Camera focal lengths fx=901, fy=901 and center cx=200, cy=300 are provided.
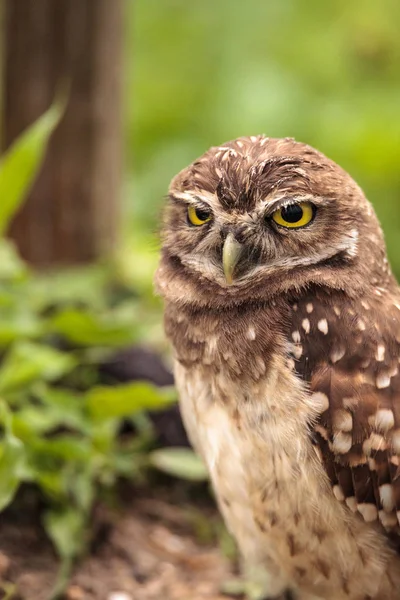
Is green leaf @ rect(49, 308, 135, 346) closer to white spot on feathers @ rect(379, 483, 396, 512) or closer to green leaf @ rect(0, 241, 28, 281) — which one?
green leaf @ rect(0, 241, 28, 281)

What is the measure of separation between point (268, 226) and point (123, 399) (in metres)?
0.97

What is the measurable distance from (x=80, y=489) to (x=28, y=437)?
28 centimetres

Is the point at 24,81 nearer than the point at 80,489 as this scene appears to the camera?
No

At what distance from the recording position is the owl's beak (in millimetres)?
2564

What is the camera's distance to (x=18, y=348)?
335 cm

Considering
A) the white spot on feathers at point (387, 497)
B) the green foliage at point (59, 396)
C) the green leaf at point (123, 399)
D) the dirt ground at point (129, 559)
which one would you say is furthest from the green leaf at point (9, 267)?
the white spot on feathers at point (387, 497)

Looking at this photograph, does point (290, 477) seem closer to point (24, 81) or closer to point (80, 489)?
point (80, 489)

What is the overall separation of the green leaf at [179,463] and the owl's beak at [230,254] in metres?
1.21

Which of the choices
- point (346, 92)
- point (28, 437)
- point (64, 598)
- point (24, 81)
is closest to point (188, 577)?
point (64, 598)

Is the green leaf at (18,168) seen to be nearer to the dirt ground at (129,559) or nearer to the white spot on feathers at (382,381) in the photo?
the dirt ground at (129,559)

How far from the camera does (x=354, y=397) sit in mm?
2557

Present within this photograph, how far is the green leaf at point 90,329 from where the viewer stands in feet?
11.6

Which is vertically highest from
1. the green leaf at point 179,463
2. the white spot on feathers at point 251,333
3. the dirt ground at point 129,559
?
the white spot on feathers at point 251,333

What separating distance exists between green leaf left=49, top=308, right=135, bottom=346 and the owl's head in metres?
0.80
